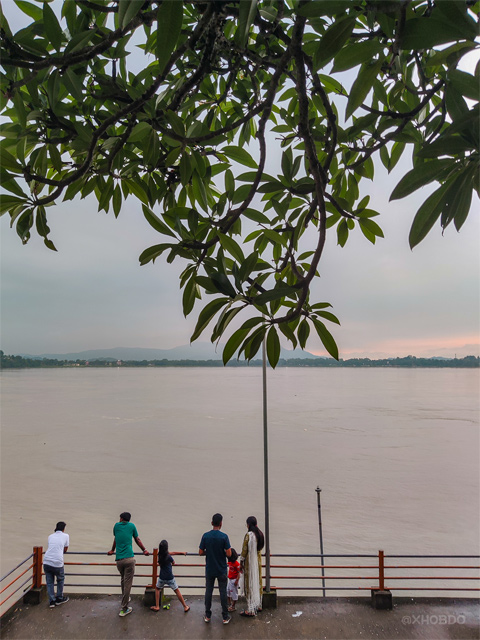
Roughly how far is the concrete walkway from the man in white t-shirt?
12 cm

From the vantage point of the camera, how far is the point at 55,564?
4.69m

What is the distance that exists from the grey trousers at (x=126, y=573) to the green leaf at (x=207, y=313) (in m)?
4.75

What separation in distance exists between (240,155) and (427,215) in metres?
0.60

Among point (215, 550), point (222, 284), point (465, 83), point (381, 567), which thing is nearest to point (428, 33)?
point (465, 83)

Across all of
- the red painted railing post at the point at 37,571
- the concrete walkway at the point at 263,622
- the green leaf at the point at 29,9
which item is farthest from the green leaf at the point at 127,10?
the red painted railing post at the point at 37,571

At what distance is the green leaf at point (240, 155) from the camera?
102cm

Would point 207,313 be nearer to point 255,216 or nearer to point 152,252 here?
point 152,252

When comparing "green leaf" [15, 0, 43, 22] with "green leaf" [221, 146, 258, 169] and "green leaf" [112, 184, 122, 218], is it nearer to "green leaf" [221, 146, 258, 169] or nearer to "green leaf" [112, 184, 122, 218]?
"green leaf" [112, 184, 122, 218]

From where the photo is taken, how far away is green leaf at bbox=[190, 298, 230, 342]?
2.48 feet

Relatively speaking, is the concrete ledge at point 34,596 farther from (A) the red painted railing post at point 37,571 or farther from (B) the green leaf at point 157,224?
(B) the green leaf at point 157,224

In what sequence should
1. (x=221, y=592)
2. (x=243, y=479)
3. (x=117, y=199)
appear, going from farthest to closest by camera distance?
1. (x=243, y=479)
2. (x=221, y=592)
3. (x=117, y=199)

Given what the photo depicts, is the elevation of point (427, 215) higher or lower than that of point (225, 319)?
higher

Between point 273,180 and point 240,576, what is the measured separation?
5077 millimetres

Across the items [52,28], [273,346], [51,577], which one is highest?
[52,28]
